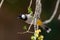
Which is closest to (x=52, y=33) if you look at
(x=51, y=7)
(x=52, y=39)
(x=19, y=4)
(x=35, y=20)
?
(x=52, y=39)

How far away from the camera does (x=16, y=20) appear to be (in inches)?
110

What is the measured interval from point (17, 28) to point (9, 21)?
3.9 inches

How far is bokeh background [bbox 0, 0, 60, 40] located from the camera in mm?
2561

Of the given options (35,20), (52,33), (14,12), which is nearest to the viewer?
(35,20)

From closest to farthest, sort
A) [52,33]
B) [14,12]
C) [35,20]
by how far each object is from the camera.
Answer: [35,20], [52,33], [14,12]

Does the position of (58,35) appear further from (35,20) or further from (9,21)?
(35,20)

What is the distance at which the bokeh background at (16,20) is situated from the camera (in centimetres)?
256

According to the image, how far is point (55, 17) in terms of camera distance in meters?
2.62

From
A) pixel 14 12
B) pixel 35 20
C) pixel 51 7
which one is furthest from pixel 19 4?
pixel 35 20

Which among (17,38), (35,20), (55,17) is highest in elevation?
(35,20)

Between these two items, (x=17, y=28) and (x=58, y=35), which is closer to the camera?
(x=58, y=35)

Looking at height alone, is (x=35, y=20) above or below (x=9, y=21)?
above

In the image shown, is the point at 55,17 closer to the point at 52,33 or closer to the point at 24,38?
the point at 52,33

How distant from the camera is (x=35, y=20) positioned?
164cm
